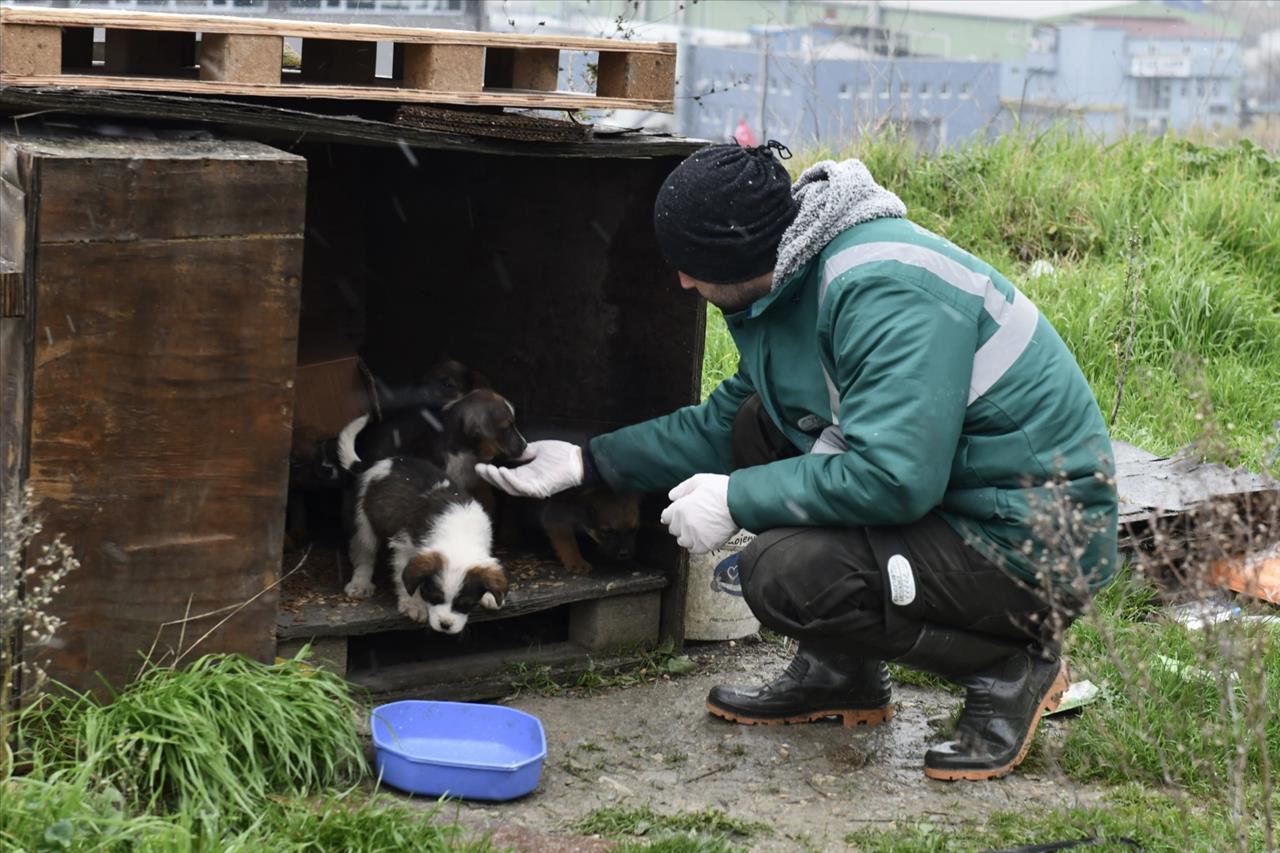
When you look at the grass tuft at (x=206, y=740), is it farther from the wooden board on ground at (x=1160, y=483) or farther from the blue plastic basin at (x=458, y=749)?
the wooden board on ground at (x=1160, y=483)

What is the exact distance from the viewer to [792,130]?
454 inches

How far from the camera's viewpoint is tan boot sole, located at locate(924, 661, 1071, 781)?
15.1 ft

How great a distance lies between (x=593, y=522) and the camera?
5547 mm

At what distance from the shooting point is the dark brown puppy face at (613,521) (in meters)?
5.54

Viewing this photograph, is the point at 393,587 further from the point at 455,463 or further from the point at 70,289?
the point at 70,289

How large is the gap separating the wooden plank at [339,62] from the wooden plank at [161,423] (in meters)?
0.55

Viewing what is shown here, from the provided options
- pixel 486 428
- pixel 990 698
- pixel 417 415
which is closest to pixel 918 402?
pixel 990 698

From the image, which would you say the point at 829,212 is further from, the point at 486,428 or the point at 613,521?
the point at 486,428

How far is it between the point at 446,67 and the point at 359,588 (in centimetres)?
185

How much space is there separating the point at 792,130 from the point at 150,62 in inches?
302

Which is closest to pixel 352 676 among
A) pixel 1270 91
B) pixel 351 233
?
pixel 351 233

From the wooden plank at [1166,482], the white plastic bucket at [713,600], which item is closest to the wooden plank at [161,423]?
the white plastic bucket at [713,600]

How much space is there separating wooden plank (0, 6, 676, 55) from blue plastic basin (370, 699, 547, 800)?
1.89 m

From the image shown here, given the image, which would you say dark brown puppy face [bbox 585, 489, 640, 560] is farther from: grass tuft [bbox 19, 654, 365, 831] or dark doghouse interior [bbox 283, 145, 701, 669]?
grass tuft [bbox 19, 654, 365, 831]
